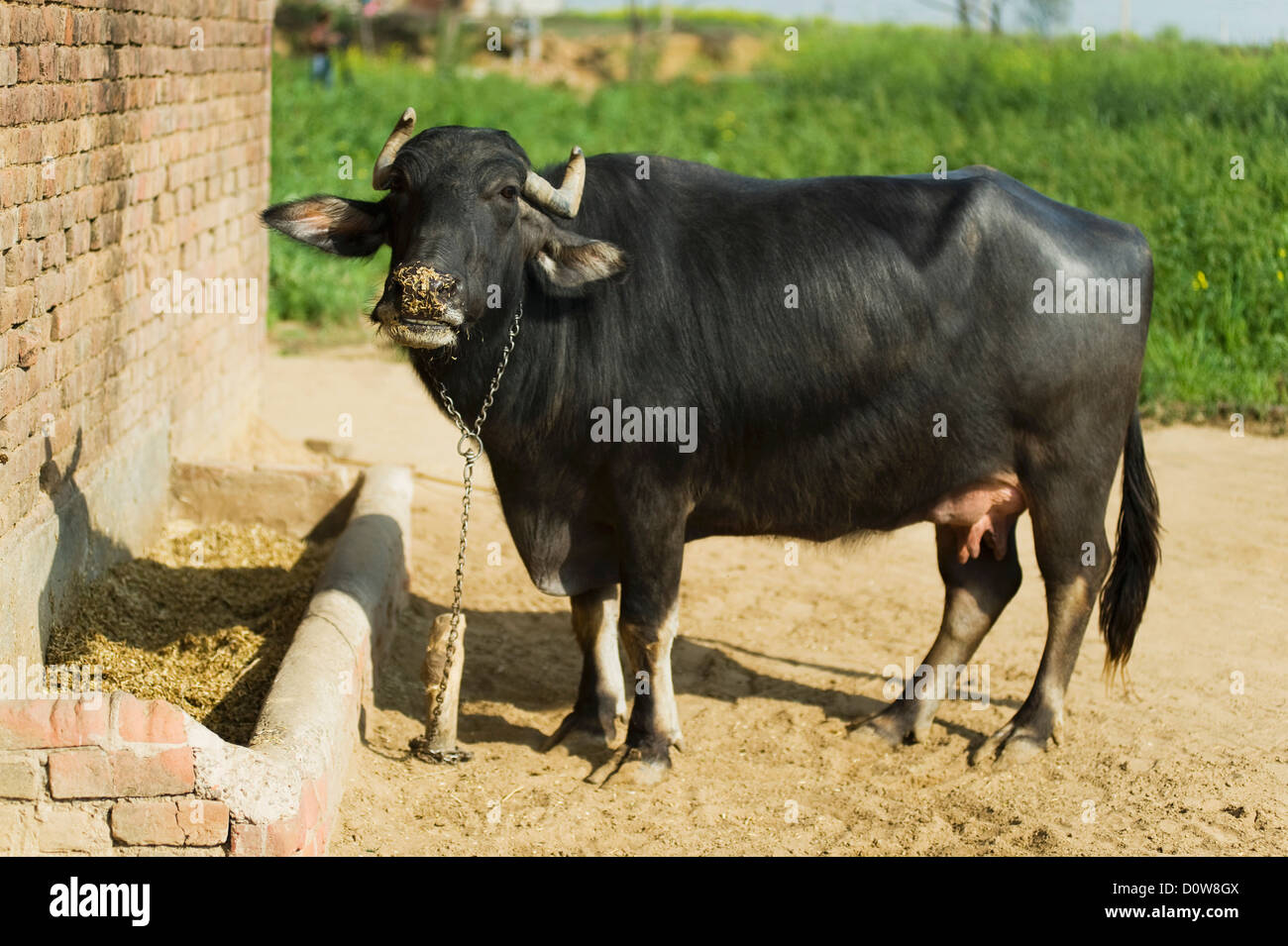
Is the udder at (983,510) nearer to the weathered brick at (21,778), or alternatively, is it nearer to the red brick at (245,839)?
the red brick at (245,839)

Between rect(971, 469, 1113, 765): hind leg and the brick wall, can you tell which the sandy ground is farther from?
the brick wall

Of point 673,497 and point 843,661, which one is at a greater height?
point 673,497

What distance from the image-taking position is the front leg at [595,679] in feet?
17.1

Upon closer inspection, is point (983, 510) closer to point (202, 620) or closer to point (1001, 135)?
point (202, 620)

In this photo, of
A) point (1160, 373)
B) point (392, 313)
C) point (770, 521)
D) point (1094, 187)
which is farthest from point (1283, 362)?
point (392, 313)

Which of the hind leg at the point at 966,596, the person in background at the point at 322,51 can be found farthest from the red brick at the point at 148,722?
the person in background at the point at 322,51

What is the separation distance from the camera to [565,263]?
15.3 feet

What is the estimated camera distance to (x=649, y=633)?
493 centimetres

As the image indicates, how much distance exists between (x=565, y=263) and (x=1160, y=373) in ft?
22.0

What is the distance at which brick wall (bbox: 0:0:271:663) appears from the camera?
4.53 m

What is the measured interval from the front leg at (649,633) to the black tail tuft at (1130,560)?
1.79 metres

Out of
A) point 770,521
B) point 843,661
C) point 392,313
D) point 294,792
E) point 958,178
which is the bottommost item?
point 843,661

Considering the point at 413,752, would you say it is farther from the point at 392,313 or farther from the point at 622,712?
the point at 392,313

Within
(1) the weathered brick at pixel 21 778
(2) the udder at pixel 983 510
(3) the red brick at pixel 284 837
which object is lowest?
(3) the red brick at pixel 284 837
